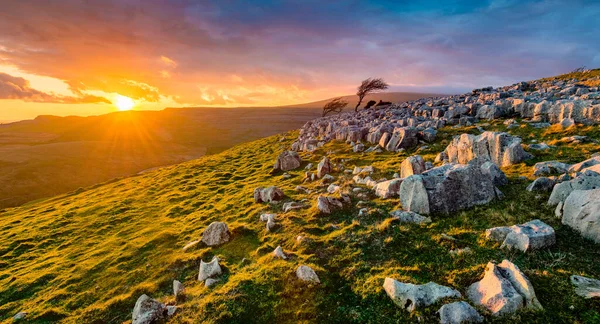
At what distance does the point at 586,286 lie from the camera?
23.7ft

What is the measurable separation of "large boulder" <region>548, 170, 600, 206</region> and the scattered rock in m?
1.08

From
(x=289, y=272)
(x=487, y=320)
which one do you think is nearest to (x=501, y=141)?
(x=487, y=320)

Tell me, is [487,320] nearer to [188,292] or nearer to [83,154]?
[188,292]

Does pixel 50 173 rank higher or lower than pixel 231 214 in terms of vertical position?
lower

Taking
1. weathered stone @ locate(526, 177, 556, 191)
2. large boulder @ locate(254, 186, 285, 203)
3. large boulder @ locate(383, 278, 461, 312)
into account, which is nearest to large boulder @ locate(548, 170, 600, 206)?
weathered stone @ locate(526, 177, 556, 191)

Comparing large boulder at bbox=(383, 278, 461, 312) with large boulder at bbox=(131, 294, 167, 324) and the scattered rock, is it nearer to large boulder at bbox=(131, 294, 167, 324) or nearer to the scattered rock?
the scattered rock

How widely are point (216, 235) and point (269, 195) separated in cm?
580

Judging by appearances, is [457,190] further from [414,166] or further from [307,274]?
[307,274]

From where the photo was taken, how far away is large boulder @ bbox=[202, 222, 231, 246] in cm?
1567

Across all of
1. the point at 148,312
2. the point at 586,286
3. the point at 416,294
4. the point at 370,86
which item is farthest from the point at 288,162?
the point at 370,86

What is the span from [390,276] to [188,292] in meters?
8.49

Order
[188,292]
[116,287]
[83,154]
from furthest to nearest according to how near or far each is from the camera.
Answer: [83,154] < [116,287] < [188,292]

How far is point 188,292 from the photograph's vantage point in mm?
11555

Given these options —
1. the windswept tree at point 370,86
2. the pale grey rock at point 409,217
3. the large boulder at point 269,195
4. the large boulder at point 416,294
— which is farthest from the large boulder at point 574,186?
the windswept tree at point 370,86
